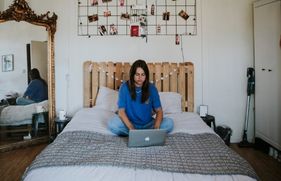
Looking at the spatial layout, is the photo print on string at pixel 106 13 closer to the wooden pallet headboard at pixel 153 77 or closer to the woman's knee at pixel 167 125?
the wooden pallet headboard at pixel 153 77

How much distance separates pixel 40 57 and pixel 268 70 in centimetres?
287

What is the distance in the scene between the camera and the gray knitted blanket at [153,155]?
191 cm

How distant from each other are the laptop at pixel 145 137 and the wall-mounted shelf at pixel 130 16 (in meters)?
1.89

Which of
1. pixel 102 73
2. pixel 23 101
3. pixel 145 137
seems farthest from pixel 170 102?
pixel 23 101

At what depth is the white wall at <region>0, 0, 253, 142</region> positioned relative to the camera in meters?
3.90

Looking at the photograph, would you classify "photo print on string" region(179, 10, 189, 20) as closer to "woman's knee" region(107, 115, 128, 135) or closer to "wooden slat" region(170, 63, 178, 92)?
"wooden slat" region(170, 63, 178, 92)

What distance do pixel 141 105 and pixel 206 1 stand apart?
1876 millimetres

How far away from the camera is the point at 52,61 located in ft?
12.7

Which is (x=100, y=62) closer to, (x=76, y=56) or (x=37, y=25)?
(x=76, y=56)

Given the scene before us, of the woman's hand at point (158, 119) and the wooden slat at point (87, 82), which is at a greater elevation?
the wooden slat at point (87, 82)

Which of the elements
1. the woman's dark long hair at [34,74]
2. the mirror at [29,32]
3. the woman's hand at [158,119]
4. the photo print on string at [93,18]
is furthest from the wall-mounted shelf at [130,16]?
the woman's hand at [158,119]

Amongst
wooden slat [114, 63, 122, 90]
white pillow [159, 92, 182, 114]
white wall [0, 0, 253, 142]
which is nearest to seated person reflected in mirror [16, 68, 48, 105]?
white wall [0, 0, 253, 142]

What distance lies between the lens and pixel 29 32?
376 cm

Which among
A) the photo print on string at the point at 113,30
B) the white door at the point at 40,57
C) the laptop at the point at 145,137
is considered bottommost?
the laptop at the point at 145,137
